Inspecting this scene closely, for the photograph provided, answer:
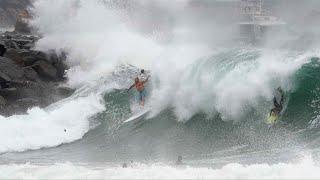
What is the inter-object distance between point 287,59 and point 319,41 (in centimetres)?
1051

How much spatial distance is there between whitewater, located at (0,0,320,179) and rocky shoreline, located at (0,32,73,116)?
2.26 ft

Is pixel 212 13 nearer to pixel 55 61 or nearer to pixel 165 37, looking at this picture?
pixel 165 37

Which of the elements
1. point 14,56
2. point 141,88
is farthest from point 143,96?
point 14,56

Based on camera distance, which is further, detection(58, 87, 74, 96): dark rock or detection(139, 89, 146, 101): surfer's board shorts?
detection(58, 87, 74, 96): dark rock

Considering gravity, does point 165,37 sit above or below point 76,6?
below

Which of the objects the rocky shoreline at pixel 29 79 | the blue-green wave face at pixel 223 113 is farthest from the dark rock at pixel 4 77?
the blue-green wave face at pixel 223 113

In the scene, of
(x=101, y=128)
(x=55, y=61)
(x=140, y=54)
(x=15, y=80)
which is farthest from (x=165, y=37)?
(x=101, y=128)

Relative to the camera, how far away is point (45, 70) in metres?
26.0

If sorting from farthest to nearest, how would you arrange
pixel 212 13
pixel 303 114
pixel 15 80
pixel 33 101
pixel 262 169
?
pixel 212 13 → pixel 15 80 → pixel 33 101 → pixel 303 114 → pixel 262 169

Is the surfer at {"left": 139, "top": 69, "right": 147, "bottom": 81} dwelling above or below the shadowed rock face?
below

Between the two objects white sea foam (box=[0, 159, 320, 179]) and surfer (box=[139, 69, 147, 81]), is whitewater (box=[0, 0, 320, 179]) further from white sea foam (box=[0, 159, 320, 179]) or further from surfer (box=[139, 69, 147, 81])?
surfer (box=[139, 69, 147, 81])

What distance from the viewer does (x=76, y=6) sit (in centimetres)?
3722

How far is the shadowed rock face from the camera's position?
9581cm

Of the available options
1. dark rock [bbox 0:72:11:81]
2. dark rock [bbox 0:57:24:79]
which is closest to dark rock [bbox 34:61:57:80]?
dark rock [bbox 0:57:24:79]
